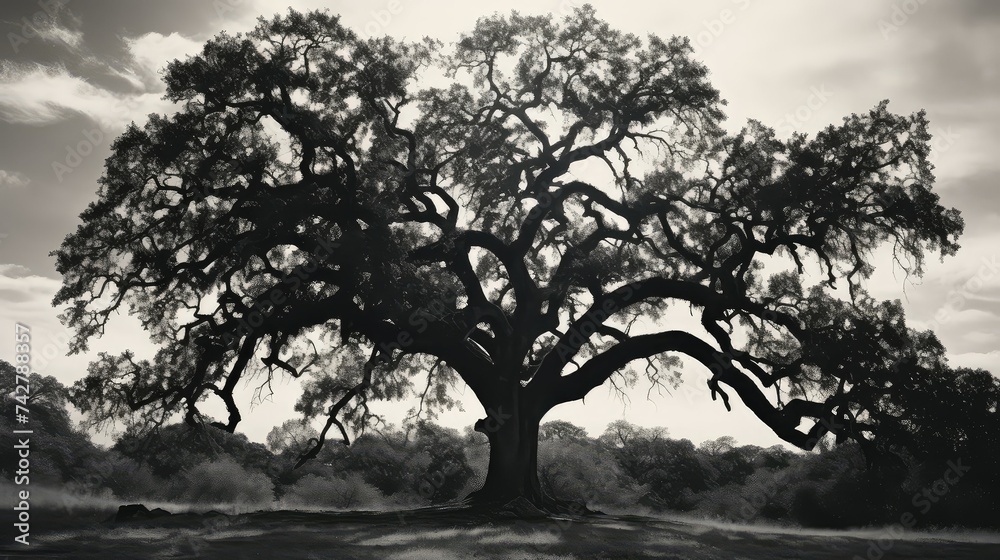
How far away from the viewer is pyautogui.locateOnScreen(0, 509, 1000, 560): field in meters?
8.70

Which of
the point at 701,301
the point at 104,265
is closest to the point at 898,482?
the point at 701,301

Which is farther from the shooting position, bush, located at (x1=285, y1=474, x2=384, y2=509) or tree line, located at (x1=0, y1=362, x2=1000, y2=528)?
bush, located at (x1=285, y1=474, x2=384, y2=509)

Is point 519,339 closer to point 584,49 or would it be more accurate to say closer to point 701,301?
Answer: point 701,301

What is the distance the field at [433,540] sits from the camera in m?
8.70

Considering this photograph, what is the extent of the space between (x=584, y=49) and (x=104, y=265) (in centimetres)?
1243

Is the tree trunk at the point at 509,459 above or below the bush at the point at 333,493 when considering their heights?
above

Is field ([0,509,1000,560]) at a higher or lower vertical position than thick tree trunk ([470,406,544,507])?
lower

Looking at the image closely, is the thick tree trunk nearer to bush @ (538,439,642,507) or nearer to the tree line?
the tree line

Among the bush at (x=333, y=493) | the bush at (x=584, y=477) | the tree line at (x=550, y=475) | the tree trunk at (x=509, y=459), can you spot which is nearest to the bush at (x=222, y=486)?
the tree line at (x=550, y=475)

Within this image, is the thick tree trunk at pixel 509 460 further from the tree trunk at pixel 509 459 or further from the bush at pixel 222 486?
the bush at pixel 222 486

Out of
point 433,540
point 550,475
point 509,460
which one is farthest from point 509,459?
point 550,475

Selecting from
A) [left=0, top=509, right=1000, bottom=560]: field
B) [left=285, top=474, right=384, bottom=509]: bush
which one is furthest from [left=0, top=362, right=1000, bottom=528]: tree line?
[left=0, top=509, right=1000, bottom=560]: field

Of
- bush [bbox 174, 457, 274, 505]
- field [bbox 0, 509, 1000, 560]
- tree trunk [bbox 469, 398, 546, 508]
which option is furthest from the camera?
bush [bbox 174, 457, 274, 505]

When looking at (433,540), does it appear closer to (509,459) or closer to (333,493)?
(509,459)
